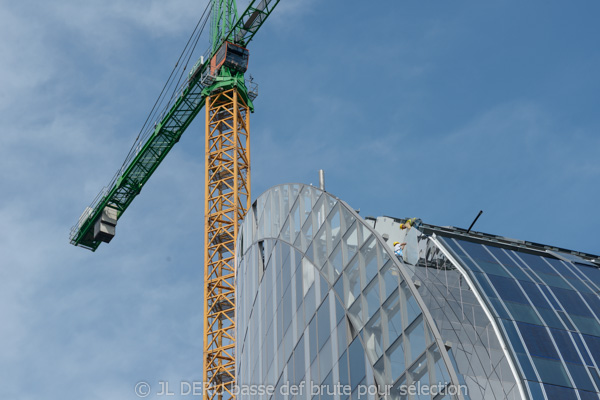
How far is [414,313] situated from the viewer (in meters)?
34.3

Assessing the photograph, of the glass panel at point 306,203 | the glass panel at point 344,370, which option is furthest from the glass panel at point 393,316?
the glass panel at point 306,203

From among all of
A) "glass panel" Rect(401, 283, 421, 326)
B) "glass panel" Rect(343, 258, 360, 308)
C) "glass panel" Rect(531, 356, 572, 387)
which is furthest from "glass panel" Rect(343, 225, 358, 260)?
"glass panel" Rect(531, 356, 572, 387)

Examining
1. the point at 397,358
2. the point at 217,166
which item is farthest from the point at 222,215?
the point at 397,358

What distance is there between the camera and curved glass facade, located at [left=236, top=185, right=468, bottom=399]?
34.3 metres

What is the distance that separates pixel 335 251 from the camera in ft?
137

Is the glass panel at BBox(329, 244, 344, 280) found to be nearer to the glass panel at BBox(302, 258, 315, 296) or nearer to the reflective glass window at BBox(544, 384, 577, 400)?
the glass panel at BBox(302, 258, 315, 296)

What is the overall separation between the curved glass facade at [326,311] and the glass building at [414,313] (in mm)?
68

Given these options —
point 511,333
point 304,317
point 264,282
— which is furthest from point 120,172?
point 511,333

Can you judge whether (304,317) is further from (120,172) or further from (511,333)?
(120,172)

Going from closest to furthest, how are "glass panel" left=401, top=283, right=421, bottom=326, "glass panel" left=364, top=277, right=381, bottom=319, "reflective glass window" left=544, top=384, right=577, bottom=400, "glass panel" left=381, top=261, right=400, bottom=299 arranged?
"glass panel" left=401, top=283, right=421, bottom=326, "reflective glass window" left=544, top=384, right=577, bottom=400, "glass panel" left=381, top=261, right=400, bottom=299, "glass panel" left=364, top=277, right=381, bottom=319

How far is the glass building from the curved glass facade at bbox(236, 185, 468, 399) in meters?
0.07

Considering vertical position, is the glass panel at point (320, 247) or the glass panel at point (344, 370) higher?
the glass panel at point (320, 247)

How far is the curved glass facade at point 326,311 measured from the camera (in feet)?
113

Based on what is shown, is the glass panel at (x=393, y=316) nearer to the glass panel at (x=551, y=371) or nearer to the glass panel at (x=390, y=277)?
the glass panel at (x=390, y=277)
